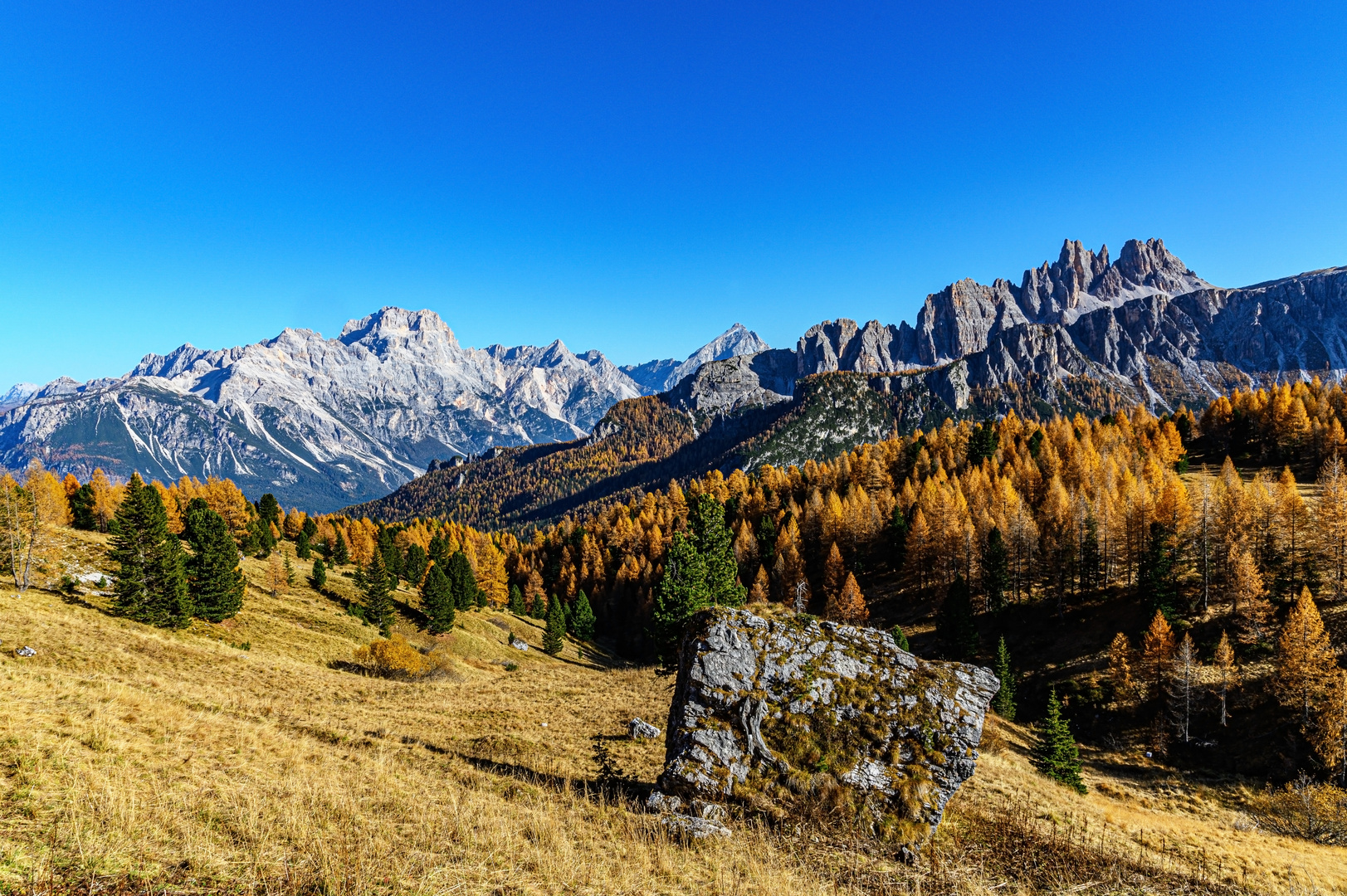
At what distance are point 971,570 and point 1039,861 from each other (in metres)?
73.2

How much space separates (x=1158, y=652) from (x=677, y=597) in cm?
4874

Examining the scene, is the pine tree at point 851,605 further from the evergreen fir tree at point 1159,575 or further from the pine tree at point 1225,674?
the pine tree at point 1225,674

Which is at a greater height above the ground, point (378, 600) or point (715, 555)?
point (715, 555)

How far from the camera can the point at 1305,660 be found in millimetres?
44594

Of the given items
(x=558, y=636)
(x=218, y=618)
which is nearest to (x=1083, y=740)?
(x=558, y=636)

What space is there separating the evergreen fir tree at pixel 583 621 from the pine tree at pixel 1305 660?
8117 centimetres

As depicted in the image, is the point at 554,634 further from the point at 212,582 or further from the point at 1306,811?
the point at 1306,811

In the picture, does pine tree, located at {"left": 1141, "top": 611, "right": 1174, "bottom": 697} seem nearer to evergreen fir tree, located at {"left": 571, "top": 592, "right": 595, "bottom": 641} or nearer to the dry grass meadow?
the dry grass meadow

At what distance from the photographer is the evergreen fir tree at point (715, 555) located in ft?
145

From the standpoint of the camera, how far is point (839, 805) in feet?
40.8

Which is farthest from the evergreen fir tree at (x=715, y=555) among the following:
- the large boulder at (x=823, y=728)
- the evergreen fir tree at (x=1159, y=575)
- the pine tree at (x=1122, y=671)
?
the evergreen fir tree at (x=1159, y=575)

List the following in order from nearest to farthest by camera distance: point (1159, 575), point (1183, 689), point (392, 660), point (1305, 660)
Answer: point (1305, 660) → point (392, 660) → point (1183, 689) → point (1159, 575)

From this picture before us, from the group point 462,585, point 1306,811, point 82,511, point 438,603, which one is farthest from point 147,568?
point 1306,811

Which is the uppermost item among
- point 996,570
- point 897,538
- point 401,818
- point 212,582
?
point 401,818
